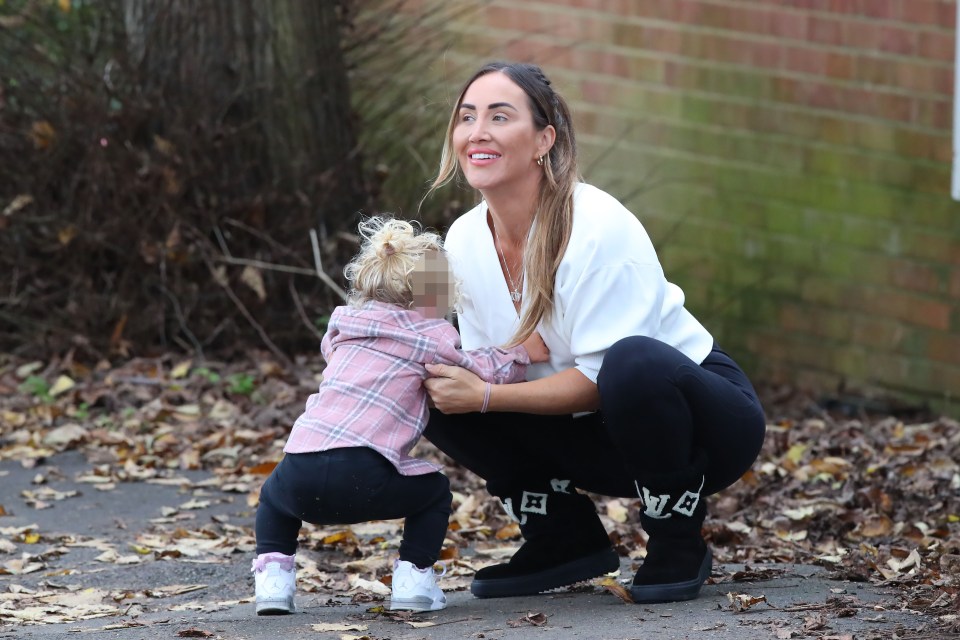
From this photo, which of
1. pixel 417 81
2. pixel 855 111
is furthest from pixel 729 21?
pixel 417 81

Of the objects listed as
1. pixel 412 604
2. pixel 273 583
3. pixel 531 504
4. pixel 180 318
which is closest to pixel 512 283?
pixel 531 504

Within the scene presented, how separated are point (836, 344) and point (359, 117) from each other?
2.60 m

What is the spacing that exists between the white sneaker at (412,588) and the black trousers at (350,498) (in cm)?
2

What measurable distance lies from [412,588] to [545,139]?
1198 millimetres

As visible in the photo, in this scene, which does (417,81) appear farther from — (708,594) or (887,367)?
(708,594)

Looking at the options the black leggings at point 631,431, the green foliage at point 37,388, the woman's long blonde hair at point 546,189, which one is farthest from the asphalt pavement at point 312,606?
the green foliage at point 37,388

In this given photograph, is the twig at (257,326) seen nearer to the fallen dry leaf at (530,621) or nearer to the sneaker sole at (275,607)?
the sneaker sole at (275,607)

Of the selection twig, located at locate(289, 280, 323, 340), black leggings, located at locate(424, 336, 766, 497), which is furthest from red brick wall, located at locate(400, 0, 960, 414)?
black leggings, located at locate(424, 336, 766, 497)

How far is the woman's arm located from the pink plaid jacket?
4cm

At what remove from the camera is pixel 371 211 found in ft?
23.2

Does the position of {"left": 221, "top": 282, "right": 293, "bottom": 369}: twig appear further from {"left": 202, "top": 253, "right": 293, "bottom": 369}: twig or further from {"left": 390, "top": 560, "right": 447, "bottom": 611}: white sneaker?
{"left": 390, "top": 560, "right": 447, "bottom": 611}: white sneaker

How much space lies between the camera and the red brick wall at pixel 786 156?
645 centimetres

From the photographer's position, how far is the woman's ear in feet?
12.2

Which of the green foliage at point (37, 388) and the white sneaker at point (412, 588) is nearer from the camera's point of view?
the white sneaker at point (412, 588)
